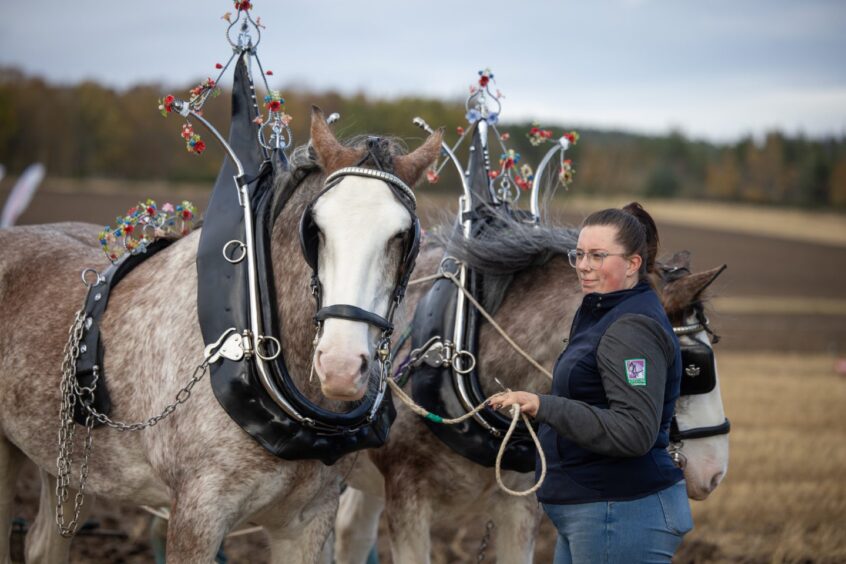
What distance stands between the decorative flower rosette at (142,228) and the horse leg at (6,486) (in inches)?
42.7

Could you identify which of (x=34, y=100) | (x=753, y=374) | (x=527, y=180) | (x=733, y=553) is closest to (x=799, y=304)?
(x=753, y=374)

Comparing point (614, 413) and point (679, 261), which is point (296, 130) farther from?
point (614, 413)

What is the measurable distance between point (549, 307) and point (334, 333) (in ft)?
4.98

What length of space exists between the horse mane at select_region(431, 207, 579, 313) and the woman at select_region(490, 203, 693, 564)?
1.06 metres

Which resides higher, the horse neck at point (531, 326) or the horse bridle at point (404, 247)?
the horse bridle at point (404, 247)

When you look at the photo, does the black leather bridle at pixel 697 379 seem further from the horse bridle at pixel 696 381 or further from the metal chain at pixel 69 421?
the metal chain at pixel 69 421

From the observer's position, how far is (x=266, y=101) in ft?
11.6

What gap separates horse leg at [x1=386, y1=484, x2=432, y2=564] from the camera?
12.3 ft

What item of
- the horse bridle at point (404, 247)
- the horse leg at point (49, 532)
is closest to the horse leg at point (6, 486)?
the horse leg at point (49, 532)

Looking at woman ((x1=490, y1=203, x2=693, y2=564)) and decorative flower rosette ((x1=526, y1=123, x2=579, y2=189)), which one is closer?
woman ((x1=490, y1=203, x2=693, y2=564))

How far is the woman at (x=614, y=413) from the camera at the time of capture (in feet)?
8.41

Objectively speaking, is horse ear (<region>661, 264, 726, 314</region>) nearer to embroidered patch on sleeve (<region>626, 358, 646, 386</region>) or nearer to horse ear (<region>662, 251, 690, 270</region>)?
horse ear (<region>662, 251, 690, 270</region>)

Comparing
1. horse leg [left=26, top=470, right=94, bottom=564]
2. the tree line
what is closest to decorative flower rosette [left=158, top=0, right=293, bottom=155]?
horse leg [left=26, top=470, right=94, bottom=564]

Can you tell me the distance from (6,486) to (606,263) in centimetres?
308
